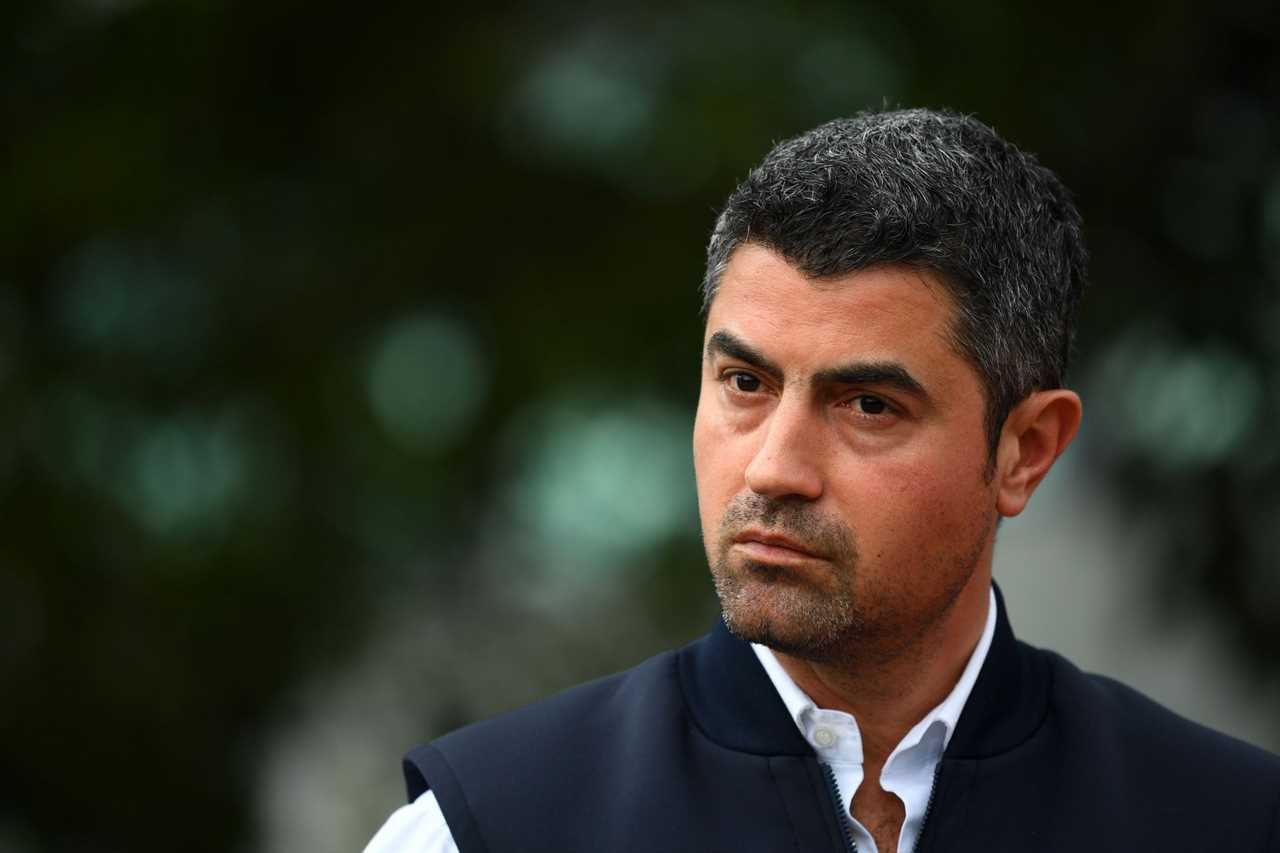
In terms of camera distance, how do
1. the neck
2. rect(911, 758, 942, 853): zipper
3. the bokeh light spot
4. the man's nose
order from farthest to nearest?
the bokeh light spot
the neck
rect(911, 758, 942, 853): zipper
the man's nose

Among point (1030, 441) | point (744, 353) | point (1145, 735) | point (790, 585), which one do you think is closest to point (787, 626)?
point (790, 585)

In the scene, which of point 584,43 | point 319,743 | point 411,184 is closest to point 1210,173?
point 584,43

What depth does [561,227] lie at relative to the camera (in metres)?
5.75

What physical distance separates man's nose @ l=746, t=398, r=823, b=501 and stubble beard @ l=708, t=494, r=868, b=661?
1.1 inches

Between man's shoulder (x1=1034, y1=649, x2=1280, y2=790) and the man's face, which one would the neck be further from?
man's shoulder (x1=1034, y1=649, x2=1280, y2=790)

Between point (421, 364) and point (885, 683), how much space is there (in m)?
3.18

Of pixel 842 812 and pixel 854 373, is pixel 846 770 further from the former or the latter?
pixel 854 373

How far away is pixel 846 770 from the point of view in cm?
267

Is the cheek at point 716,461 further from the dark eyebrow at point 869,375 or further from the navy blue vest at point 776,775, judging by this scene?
the navy blue vest at point 776,775

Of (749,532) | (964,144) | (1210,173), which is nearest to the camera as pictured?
(749,532)

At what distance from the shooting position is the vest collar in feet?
8.80

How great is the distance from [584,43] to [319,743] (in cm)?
243

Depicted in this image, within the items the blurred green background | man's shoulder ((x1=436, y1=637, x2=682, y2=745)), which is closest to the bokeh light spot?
the blurred green background

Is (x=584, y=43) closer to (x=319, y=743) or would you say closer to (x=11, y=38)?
(x=11, y=38)
